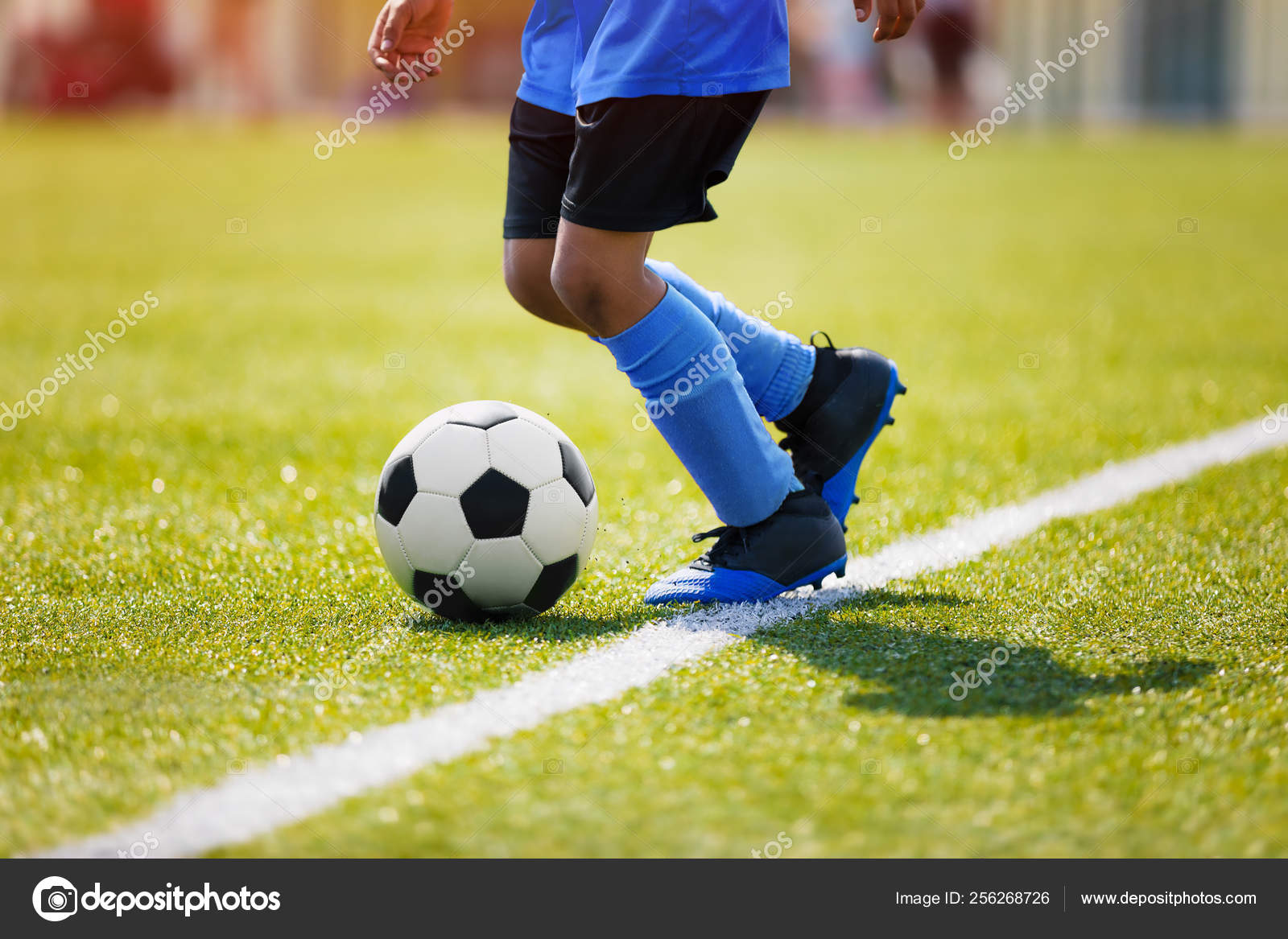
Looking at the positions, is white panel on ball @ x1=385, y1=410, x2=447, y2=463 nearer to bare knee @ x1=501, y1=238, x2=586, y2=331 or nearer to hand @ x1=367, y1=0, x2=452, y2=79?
bare knee @ x1=501, y1=238, x2=586, y2=331

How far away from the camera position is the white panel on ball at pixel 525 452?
2.57 meters

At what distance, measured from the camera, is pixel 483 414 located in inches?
105

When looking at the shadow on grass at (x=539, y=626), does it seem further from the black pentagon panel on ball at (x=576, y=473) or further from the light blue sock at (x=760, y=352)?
the light blue sock at (x=760, y=352)

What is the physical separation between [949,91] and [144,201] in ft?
63.5

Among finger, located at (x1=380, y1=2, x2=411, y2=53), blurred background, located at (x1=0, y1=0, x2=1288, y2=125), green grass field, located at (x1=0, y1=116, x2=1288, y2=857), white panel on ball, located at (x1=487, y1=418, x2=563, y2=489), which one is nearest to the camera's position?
green grass field, located at (x1=0, y1=116, x2=1288, y2=857)

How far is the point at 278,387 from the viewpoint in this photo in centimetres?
534

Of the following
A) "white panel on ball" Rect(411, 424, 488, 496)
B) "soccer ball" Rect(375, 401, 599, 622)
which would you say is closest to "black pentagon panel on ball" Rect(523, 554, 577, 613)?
"soccer ball" Rect(375, 401, 599, 622)

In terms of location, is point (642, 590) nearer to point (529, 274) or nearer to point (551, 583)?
point (551, 583)

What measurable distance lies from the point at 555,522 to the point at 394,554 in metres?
0.33

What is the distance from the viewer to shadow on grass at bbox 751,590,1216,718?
205 cm

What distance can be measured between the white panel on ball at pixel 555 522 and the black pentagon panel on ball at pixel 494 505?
2 centimetres

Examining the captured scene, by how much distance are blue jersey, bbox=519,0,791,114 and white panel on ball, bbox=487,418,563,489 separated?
0.67 metres

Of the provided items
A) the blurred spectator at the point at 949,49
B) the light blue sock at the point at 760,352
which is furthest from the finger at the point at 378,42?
the blurred spectator at the point at 949,49
